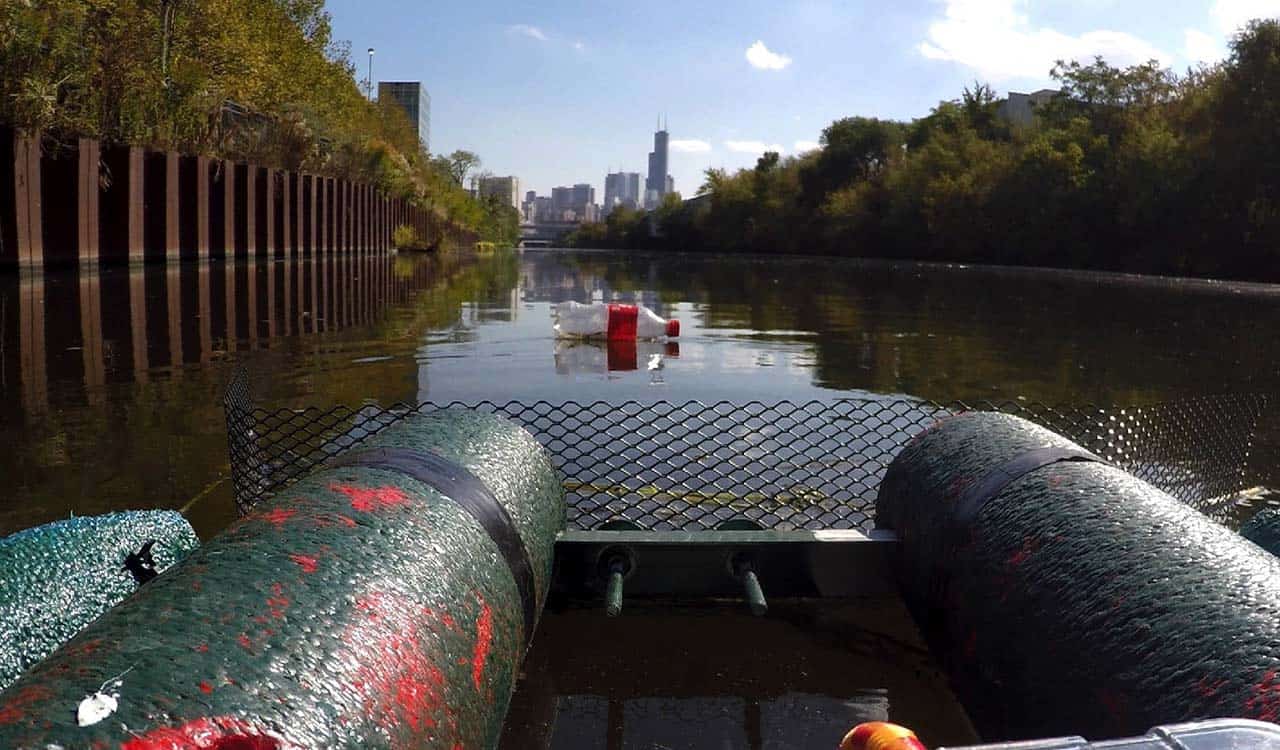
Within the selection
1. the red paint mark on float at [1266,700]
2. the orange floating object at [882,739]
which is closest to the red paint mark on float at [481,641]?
the orange floating object at [882,739]

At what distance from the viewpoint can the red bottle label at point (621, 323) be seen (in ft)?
45.8

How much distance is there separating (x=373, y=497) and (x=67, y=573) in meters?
1.29

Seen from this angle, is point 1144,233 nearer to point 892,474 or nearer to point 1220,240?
point 1220,240

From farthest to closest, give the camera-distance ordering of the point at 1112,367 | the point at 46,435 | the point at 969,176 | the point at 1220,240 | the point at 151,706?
1. the point at 969,176
2. the point at 1220,240
3. the point at 1112,367
4. the point at 46,435
5. the point at 151,706

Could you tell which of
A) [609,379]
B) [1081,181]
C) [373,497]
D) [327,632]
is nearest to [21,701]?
[327,632]

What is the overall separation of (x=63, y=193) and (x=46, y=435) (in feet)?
71.0

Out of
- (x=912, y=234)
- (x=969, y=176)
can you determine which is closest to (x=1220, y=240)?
(x=969, y=176)

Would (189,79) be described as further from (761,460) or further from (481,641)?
(481,641)

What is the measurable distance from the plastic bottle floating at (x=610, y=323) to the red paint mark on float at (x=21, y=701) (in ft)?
40.8

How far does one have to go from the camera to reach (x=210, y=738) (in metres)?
1.52

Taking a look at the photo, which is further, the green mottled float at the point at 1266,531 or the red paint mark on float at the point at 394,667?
the green mottled float at the point at 1266,531

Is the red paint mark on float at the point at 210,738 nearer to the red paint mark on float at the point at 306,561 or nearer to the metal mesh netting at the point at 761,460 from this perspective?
the red paint mark on float at the point at 306,561

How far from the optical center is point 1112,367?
1295 cm

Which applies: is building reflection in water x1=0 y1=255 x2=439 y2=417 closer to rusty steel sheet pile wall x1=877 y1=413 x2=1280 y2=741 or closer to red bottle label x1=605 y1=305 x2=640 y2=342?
red bottle label x1=605 y1=305 x2=640 y2=342
